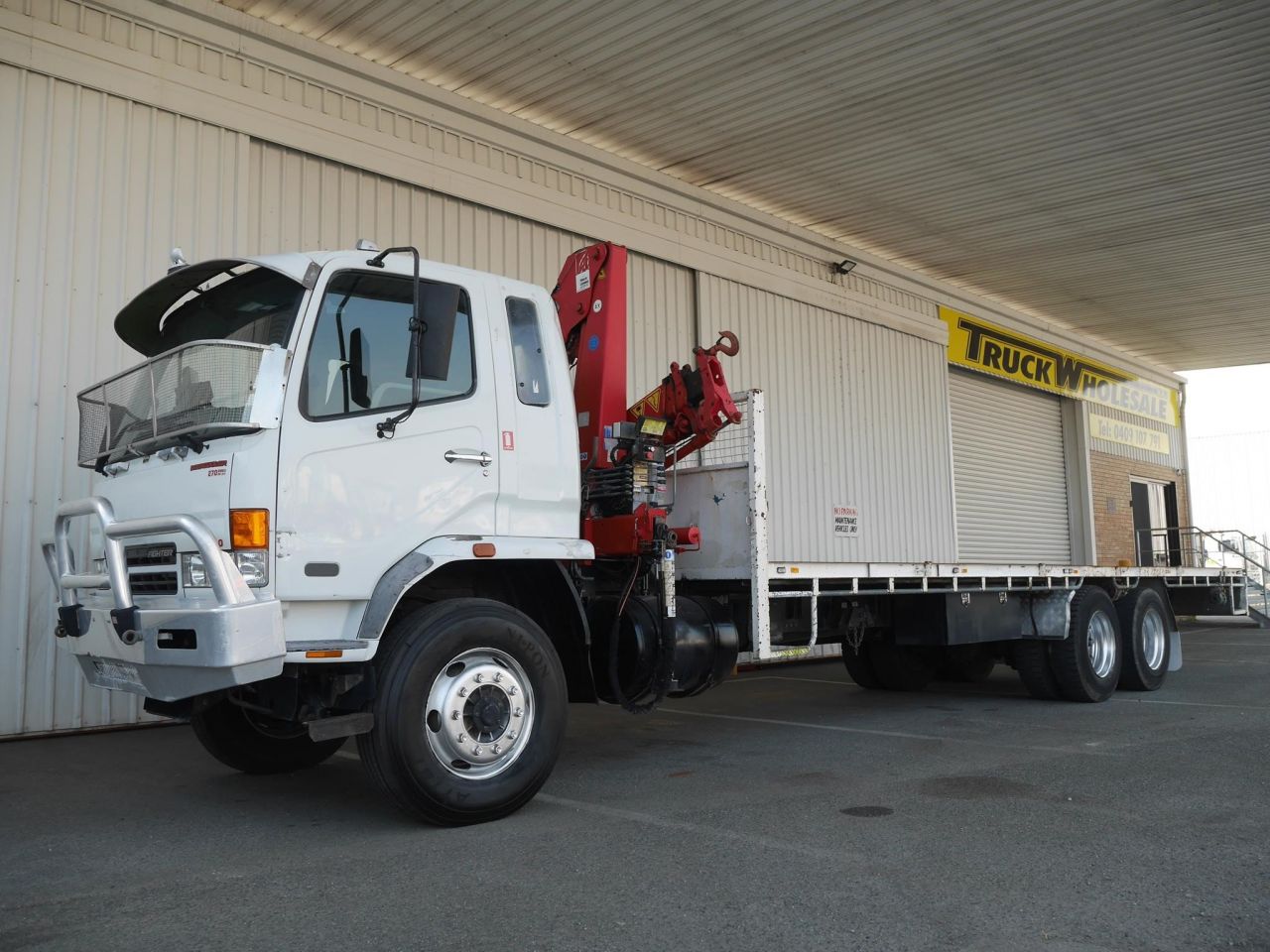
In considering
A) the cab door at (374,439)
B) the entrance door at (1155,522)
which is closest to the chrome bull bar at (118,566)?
the cab door at (374,439)

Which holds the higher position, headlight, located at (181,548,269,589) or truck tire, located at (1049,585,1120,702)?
headlight, located at (181,548,269,589)

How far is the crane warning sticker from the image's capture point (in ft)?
50.0

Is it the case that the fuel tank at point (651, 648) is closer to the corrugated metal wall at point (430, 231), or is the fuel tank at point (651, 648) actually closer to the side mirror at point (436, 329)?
the side mirror at point (436, 329)

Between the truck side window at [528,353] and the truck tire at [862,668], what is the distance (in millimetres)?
5793

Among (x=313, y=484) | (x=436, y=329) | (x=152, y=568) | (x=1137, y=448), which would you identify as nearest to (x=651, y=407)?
(x=436, y=329)

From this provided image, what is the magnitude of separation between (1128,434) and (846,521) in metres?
12.5

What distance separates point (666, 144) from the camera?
12.6m

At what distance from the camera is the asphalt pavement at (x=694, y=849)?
3.52 m

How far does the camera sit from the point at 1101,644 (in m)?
9.59

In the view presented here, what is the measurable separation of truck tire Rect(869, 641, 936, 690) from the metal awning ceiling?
6.12 metres

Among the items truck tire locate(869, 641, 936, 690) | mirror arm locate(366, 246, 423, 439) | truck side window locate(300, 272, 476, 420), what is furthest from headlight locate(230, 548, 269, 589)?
truck tire locate(869, 641, 936, 690)

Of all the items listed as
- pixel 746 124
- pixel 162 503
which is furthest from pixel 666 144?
pixel 162 503

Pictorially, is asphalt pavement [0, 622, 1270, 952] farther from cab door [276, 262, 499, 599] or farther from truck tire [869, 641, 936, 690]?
truck tire [869, 641, 936, 690]

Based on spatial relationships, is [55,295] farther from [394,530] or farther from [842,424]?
[842,424]
